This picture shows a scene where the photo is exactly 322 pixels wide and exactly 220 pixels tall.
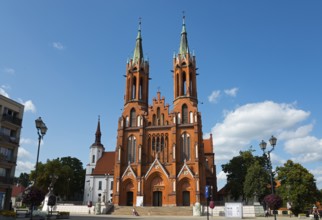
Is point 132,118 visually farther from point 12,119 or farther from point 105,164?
point 105,164

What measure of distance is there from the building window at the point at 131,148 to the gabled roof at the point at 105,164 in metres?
22.2

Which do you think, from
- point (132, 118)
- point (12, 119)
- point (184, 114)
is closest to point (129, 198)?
point (132, 118)

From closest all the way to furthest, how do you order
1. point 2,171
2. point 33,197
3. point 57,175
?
point 33,197, point 2,171, point 57,175

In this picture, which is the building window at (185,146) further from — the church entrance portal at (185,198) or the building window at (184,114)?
the church entrance portal at (185,198)

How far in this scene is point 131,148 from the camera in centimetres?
5862

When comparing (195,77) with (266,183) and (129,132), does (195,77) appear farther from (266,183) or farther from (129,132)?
(266,183)

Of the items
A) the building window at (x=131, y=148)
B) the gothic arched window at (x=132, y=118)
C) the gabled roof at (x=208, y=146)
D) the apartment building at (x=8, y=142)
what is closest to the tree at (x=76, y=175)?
the building window at (x=131, y=148)

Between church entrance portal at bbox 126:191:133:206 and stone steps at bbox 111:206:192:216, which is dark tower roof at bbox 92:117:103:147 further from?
stone steps at bbox 111:206:192:216

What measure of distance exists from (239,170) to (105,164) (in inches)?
1394

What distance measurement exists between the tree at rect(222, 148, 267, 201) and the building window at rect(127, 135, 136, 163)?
21.6 m

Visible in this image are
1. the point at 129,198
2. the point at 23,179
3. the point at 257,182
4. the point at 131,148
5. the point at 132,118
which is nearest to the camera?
the point at 257,182

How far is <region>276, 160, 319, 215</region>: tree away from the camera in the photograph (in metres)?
46.9

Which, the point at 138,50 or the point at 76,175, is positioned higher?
the point at 138,50

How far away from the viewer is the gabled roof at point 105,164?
260 feet
